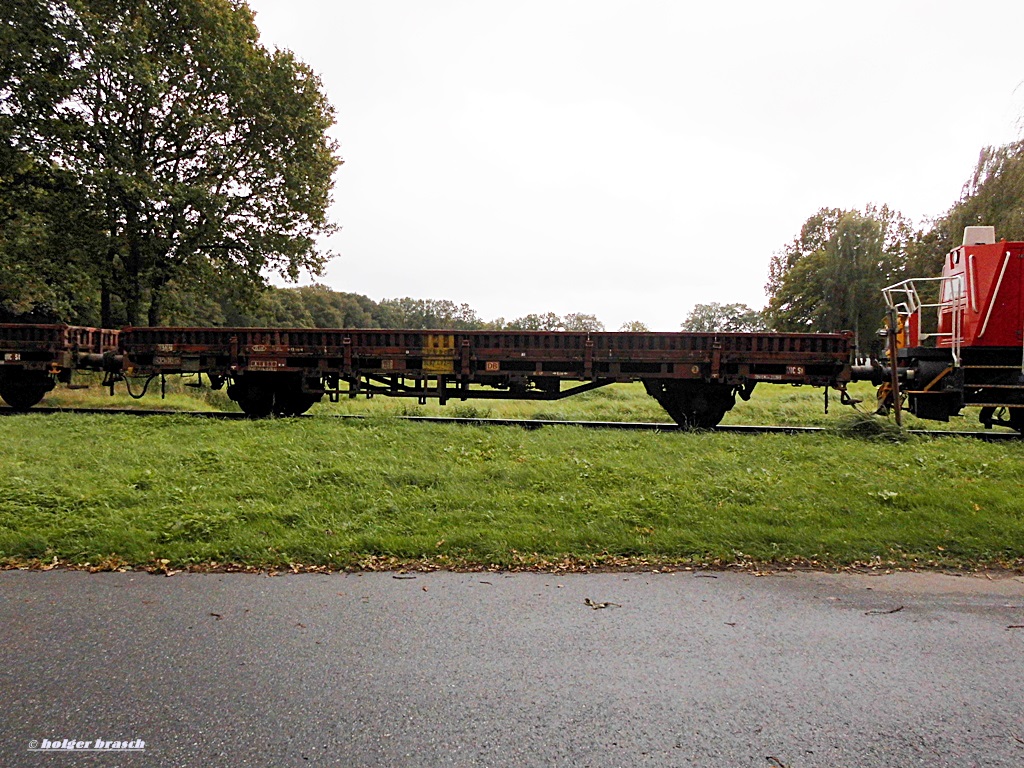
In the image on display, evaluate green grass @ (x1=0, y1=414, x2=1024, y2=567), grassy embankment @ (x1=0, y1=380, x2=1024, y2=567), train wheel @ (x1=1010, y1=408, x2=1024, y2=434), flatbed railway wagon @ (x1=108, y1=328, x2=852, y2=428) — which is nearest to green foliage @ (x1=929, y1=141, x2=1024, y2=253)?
train wheel @ (x1=1010, y1=408, x2=1024, y2=434)


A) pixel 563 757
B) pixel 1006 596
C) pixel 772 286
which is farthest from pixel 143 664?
pixel 772 286

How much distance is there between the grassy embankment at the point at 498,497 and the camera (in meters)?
4.47

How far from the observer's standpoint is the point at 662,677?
277 centimetres

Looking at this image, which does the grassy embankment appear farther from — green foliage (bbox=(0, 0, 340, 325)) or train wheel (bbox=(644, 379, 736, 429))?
green foliage (bbox=(0, 0, 340, 325))

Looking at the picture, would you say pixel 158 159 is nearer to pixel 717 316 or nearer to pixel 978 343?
pixel 978 343

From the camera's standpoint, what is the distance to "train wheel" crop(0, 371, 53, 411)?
1257 cm

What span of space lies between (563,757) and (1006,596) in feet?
10.8

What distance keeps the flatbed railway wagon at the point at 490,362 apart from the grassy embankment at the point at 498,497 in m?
2.09

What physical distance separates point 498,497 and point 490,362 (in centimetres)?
562

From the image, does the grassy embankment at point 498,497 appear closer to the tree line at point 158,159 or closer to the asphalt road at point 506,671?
the asphalt road at point 506,671

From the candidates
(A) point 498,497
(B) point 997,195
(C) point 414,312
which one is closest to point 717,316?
(C) point 414,312

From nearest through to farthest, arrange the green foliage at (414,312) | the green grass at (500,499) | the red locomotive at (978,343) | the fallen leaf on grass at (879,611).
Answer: the fallen leaf on grass at (879,611) → the green grass at (500,499) → the red locomotive at (978,343) → the green foliage at (414,312)

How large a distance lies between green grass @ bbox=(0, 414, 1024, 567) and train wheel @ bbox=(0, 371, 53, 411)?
4360mm

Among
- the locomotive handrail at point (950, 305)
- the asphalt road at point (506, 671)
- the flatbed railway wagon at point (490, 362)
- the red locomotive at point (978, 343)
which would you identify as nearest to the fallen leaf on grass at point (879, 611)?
the asphalt road at point (506, 671)
